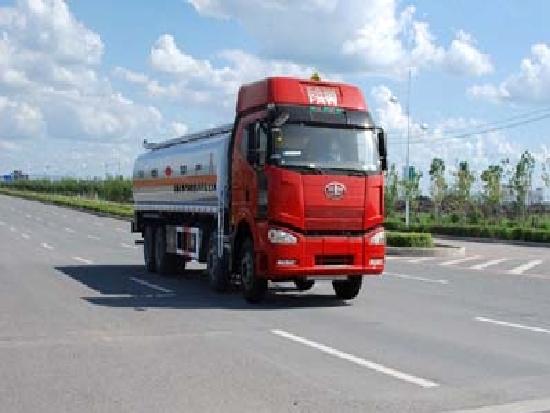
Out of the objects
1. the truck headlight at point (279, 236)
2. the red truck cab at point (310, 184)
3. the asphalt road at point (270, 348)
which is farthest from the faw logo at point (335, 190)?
the asphalt road at point (270, 348)

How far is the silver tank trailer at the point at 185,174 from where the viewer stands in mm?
16109

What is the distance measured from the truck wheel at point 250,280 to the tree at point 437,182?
50.0 metres

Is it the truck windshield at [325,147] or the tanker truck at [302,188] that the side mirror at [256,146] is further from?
the truck windshield at [325,147]

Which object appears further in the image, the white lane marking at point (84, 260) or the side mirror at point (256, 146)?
the white lane marking at point (84, 260)

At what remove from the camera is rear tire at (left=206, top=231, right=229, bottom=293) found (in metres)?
15.9

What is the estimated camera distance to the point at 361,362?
9.24 metres

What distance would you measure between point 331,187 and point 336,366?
515 centimetres

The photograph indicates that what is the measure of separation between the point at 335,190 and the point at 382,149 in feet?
4.00

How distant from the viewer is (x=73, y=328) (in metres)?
11.5

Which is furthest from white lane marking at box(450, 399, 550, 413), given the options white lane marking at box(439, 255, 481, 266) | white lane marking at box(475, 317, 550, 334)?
white lane marking at box(439, 255, 481, 266)

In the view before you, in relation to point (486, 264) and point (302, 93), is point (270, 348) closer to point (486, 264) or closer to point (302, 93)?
point (302, 93)

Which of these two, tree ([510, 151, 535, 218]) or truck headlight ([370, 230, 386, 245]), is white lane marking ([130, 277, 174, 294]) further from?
tree ([510, 151, 535, 218])

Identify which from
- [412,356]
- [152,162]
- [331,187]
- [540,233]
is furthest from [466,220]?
[412,356]

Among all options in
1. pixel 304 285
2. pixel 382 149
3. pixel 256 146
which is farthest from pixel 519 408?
pixel 304 285
